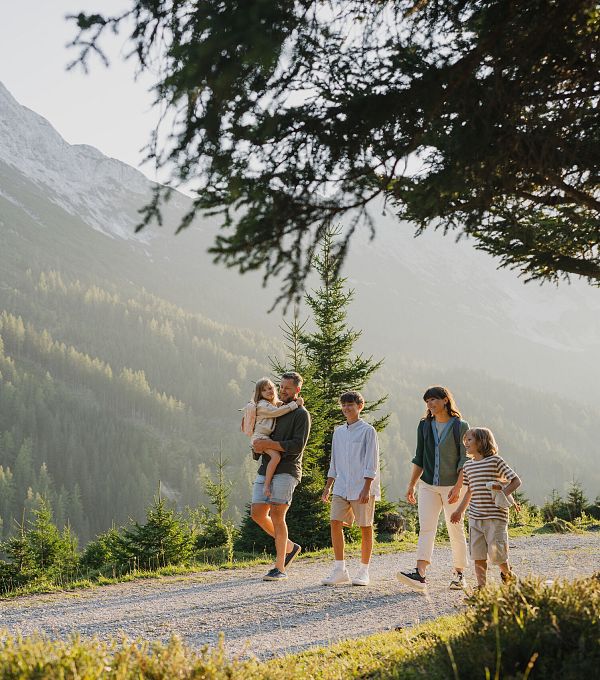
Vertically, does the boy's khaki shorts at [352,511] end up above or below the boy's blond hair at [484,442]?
below

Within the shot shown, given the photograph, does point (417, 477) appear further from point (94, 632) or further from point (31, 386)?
point (31, 386)

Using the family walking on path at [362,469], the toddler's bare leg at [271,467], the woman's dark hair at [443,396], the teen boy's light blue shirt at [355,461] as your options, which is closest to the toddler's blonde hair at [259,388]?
the family walking on path at [362,469]

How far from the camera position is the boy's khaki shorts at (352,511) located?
7.37 meters

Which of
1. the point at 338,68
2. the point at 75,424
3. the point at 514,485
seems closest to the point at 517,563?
the point at 514,485

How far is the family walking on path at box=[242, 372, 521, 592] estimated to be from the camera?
6.91 metres

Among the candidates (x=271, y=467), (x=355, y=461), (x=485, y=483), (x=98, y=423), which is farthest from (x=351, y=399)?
(x=98, y=423)

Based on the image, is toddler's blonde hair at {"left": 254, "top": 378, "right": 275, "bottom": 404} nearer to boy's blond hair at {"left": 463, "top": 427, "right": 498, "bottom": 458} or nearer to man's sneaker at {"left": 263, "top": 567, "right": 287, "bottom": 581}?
man's sneaker at {"left": 263, "top": 567, "right": 287, "bottom": 581}

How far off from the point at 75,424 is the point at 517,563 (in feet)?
461

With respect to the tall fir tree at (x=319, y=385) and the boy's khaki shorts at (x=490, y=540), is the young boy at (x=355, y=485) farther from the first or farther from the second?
the tall fir tree at (x=319, y=385)

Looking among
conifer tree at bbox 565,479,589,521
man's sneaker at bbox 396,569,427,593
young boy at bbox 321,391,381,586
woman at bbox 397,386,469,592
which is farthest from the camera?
conifer tree at bbox 565,479,589,521

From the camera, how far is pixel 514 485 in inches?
238

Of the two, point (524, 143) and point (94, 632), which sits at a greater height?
point (524, 143)

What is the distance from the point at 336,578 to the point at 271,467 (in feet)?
4.62

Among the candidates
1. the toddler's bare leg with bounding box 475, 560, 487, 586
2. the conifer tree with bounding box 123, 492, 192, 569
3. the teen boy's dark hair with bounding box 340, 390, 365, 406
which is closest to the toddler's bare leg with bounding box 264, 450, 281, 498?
the teen boy's dark hair with bounding box 340, 390, 365, 406
